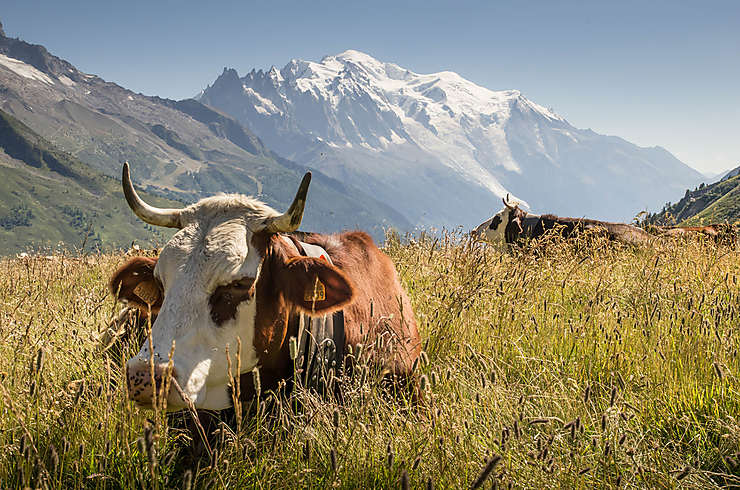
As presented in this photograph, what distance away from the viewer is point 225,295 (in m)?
3.20

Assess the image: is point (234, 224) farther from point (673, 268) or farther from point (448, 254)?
point (673, 268)

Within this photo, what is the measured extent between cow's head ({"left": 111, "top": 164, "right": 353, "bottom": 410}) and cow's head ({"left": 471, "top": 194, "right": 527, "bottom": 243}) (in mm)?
13232

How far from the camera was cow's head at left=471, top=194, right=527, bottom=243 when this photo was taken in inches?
642

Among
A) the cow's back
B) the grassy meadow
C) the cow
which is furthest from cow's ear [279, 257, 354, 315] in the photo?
the cow

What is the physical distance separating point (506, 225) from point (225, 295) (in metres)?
14.9

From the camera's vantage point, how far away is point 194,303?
10.1ft

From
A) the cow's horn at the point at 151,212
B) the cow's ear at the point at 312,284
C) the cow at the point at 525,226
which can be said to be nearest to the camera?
the cow's ear at the point at 312,284

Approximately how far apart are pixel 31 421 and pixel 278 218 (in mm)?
1978

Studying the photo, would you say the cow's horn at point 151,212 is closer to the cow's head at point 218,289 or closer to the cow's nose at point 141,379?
the cow's head at point 218,289

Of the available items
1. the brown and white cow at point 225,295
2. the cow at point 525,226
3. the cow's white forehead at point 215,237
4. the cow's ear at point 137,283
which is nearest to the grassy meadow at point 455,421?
the brown and white cow at point 225,295

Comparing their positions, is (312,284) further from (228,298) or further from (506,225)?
(506,225)

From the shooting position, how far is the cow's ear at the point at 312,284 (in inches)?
137

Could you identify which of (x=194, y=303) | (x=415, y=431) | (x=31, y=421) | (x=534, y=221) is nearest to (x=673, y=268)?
(x=415, y=431)

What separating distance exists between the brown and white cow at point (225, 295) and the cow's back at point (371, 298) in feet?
0.08
